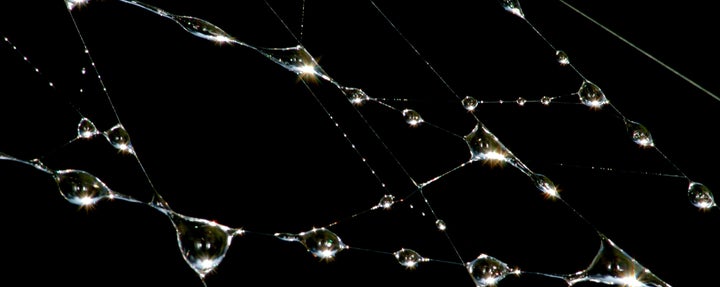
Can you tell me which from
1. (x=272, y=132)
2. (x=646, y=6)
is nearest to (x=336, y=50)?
(x=272, y=132)

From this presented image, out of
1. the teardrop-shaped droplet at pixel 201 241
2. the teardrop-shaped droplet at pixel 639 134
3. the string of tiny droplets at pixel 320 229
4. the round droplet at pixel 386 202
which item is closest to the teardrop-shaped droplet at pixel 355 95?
the string of tiny droplets at pixel 320 229

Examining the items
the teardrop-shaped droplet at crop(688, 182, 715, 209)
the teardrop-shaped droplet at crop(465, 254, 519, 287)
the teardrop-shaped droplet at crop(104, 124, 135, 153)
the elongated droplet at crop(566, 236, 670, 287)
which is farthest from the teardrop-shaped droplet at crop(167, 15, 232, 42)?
the teardrop-shaped droplet at crop(688, 182, 715, 209)

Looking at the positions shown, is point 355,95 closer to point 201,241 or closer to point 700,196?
point 201,241

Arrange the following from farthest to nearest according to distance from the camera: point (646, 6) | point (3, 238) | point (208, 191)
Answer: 1. point (646, 6)
2. point (208, 191)
3. point (3, 238)

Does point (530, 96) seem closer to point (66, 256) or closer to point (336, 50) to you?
point (336, 50)

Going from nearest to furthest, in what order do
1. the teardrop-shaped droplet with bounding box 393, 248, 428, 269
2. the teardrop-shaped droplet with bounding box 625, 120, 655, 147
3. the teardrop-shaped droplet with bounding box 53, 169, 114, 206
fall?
1. the teardrop-shaped droplet with bounding box 53, 169, 114, 206
2. the teardrop-shaped droplet with bounding box 393, 248, 428, 269
3. the teardrop-shaped droplet with bounding box 625, 120, 655, 147

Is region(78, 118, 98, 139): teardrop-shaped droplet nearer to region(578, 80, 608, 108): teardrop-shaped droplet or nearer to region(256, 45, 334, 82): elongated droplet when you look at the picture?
region(256, 45, 334, 82): elongated droplet
